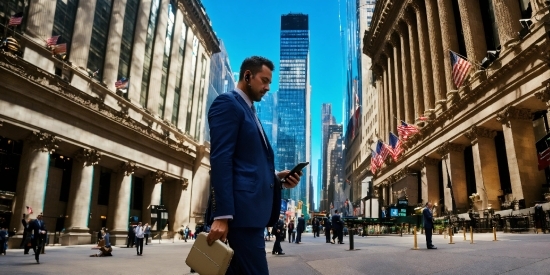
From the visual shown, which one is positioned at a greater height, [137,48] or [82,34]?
[137,48]

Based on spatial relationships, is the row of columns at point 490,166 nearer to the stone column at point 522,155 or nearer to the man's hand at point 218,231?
the stone column at point 522,155

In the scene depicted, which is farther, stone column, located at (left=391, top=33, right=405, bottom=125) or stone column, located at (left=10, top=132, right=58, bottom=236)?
stone column, located at (left=391, top=33, right=405, bottom=125)

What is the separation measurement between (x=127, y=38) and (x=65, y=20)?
786 cm

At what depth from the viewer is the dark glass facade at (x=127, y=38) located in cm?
3278

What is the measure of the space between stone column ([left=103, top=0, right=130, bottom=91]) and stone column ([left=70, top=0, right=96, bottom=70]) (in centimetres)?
A: 229

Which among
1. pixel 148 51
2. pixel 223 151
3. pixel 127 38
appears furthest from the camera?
pixel 148 51

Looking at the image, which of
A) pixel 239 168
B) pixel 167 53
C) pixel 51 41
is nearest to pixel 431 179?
pixel 167 53

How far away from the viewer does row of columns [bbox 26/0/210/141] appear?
23.3 m

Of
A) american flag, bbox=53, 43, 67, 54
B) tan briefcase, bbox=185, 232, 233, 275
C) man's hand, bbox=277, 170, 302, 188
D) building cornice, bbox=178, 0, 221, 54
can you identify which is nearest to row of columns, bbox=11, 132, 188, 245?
american flag, bbox=53, 43, 67, 54

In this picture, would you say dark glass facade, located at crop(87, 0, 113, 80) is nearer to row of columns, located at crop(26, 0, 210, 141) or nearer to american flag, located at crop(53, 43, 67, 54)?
row of columns, located at crop(26, 0, 210, 141)

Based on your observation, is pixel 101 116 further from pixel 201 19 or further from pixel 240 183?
pixel 240 183

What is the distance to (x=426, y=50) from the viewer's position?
136 ft

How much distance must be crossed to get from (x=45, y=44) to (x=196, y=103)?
25613 mm

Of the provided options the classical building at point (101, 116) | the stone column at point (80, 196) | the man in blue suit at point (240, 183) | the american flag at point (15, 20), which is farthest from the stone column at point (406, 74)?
the man in blue suit at point (240, 183)
